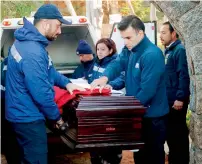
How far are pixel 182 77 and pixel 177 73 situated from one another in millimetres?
131

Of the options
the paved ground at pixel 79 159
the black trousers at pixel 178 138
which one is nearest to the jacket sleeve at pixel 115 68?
the black trousers at pixel 178 138

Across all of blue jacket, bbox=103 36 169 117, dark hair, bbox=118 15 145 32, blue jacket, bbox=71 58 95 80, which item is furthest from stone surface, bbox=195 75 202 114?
blue jacket, bbox=71 58 95 80

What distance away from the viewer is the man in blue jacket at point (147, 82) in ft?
11.5

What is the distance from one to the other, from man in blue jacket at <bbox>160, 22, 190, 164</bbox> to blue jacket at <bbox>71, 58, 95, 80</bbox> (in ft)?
4.03

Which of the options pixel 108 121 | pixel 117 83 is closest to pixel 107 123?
pixel 108 121

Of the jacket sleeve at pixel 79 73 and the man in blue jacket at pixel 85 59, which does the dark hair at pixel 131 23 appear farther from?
the jacket sleeve at pixel 79 73

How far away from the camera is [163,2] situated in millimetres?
3682

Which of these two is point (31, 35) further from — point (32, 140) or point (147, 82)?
point (147, 82)

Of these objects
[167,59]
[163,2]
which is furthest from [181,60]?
[163,2]

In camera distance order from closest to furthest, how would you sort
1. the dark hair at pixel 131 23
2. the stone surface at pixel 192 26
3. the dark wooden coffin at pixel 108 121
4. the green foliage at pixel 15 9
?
1. the dark wooden coffin at pixel 108 121
2. the stone surface at pixel 192 26
3. the dark hair at pixel 131 23
4. the green foliage at pixel 15 9

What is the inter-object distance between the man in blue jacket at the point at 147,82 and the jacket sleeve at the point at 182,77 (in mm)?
809

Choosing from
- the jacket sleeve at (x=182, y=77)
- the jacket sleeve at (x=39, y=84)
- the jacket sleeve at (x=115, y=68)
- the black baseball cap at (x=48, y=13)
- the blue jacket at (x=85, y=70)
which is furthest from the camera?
the blue jacket at (x=85, y=70)

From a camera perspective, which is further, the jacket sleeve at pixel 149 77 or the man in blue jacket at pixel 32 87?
the jacket sleeve at pixel 149 77

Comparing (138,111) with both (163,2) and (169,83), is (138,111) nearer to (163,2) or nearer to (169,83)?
(163,2)
